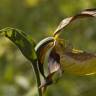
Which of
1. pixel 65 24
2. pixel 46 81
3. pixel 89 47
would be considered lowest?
pixel 89 47

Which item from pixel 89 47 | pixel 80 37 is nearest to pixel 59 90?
pixel 89 47

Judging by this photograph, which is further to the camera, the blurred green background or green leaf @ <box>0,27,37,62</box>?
the blurred green background

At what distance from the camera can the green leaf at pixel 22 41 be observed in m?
1.08

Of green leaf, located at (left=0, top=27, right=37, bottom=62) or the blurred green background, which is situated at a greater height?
green leaf, located at (left=0, top=27, right=37, bottom=62)

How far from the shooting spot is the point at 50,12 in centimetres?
375

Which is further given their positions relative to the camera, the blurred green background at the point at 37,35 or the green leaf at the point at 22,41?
the blurred green background at the point at 37,35

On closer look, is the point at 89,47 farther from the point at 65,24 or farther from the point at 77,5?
the point at 65,24

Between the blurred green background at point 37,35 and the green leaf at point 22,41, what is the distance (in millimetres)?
1122

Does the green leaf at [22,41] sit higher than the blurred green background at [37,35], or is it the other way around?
the green leaf at [22,41]

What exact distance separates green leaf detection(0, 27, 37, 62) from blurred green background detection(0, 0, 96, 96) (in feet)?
3.68

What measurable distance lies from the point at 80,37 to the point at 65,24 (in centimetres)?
224

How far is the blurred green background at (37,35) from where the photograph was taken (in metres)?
2.56

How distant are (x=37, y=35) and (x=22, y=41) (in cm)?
244

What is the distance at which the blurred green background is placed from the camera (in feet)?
8.41
